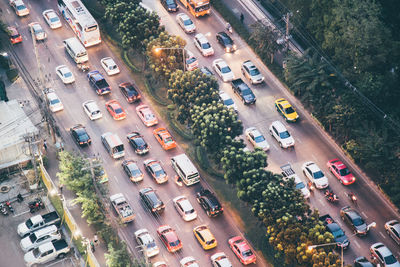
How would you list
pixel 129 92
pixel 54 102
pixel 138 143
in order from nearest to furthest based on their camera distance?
1. pixel 138 143
2. pixel 54 102
3. pixel 129 92

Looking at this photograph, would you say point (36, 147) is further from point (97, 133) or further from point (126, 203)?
point (126, 203)

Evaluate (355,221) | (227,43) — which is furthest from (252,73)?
(355,221)

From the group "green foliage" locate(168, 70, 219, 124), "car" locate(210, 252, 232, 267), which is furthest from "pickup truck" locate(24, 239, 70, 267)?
"green foliage" locate(168, 70, 219, 124)

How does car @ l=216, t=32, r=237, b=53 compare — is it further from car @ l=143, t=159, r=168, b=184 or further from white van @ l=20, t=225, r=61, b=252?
white van @ l=20, t=225, r=61, b=252

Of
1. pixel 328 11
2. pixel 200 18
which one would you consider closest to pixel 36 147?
pixel 200 18

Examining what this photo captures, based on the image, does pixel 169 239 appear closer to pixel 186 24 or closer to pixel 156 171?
pixel 156 171
